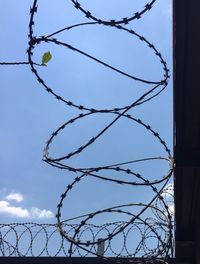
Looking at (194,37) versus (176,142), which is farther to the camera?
(176,142)

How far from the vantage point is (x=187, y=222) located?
5.73 meters

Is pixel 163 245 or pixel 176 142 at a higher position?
pixel 176 142

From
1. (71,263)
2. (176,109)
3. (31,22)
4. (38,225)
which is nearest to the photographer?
(31,22)

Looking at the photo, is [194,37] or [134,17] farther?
[194,37]

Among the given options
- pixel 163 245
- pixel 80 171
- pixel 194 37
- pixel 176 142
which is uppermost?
pixel 194 37

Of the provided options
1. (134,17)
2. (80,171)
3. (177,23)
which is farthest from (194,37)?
(80,171)

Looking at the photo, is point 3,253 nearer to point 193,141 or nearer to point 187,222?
point 187,222

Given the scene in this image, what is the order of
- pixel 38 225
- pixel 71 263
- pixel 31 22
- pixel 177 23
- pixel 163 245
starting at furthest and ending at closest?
pixel 71 263, pixel 38 225, pixel 163 245, pixel 177 23, pixel 31 22

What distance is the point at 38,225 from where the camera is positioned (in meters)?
5.55

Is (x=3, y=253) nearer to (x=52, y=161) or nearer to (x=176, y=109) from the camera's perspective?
(x=52, y=161)

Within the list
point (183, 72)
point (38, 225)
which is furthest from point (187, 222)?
point (183, 72)

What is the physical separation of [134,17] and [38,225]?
362 cm

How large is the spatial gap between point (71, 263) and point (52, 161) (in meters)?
2.89

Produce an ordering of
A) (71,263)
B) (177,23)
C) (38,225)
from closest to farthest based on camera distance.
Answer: (177,23), (38,225), (71,263)
